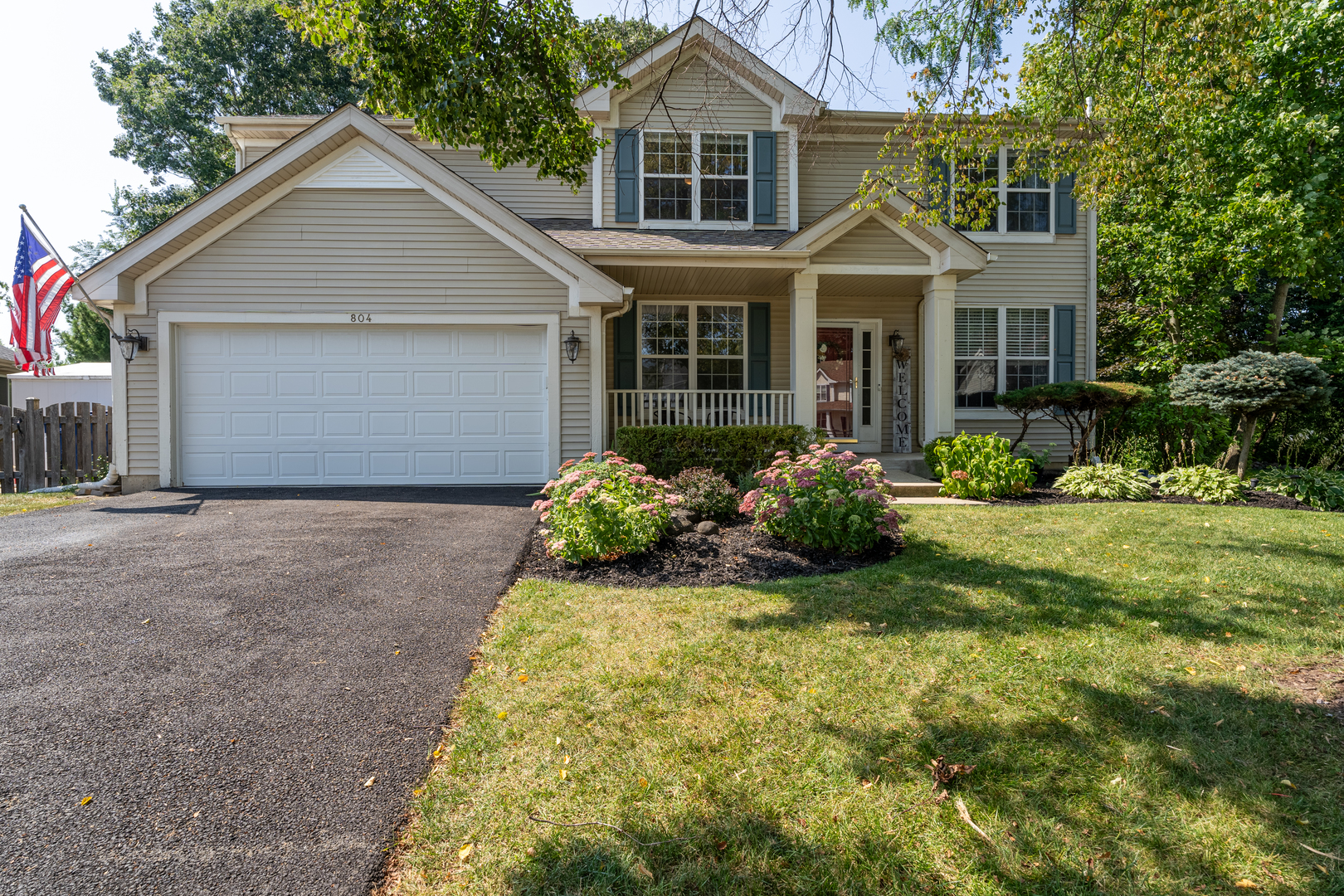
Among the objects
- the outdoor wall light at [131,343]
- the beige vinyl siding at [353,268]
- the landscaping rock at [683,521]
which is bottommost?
the landscaping rock at [683,521]

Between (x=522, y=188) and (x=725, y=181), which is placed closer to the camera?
(x=725, y=181)

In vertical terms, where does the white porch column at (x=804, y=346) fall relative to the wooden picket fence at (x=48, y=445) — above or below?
above

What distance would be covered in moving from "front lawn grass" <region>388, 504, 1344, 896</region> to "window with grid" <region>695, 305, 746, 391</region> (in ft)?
22.0

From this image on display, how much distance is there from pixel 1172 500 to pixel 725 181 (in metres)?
7.71

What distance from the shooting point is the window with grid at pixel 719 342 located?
1085 centimetres

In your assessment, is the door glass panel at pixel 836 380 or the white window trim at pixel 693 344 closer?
the white window trim at pixel 693 344

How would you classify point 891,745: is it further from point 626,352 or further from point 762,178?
point 762,178

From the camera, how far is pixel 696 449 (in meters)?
8.39

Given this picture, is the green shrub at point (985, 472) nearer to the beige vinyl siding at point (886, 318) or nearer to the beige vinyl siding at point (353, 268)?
the beige vinyl siding at point (886, 318)

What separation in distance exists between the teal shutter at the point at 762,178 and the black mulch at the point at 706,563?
21.6 feet

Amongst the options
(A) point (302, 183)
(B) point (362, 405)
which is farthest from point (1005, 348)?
(A) point (302, 183)

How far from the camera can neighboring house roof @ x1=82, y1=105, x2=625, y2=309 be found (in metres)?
8.10

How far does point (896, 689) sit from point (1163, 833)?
3.55ft

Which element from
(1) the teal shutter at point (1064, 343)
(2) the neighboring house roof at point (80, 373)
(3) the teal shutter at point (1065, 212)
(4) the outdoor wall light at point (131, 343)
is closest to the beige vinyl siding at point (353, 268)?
(4) the outdoor wall light at point (131, 343)
